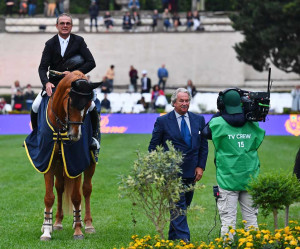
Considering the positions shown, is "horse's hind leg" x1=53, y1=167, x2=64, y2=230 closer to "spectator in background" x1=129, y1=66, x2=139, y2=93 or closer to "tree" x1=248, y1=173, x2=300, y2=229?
"tree" x1=248, y1=173, x2=300, y2=229

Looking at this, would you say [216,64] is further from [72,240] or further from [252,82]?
[72,240]

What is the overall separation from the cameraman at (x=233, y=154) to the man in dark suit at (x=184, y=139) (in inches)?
28.0

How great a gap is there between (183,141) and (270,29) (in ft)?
106

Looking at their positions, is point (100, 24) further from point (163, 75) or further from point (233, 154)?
point (233, 154)

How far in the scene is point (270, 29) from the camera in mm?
41906

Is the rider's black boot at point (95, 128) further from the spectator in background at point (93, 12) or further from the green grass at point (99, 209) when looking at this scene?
the spectator in background at point (93, 12)

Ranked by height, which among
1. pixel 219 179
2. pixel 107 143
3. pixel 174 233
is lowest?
pixel 107 143

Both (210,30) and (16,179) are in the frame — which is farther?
(210,30)

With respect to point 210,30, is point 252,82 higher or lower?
lower

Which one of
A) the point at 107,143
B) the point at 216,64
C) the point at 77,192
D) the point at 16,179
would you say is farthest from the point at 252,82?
the point at 77,192

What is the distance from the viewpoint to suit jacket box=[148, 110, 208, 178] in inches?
417

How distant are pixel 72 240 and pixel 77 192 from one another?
2.72 feet

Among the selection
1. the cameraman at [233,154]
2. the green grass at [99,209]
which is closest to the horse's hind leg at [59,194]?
the green grass at [99,209]

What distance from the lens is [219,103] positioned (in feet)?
32.5
